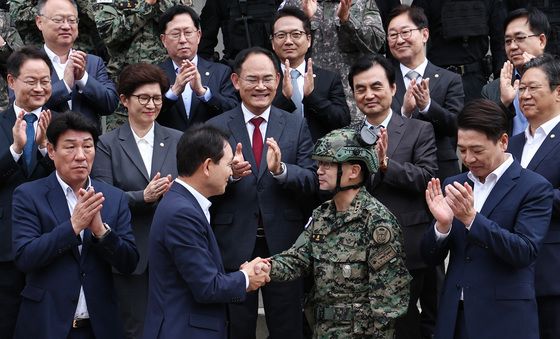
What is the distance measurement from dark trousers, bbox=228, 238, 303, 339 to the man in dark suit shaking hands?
1.08 m

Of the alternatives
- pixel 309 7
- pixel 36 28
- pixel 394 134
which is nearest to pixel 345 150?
pixel 394 134

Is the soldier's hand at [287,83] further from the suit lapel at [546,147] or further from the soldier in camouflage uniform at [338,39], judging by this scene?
the suit lapel at [546,147]

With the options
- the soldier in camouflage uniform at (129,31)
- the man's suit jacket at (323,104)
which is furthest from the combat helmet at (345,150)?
the soldier in camouflage uniform at (129,31)

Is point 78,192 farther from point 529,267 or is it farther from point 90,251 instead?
point 529,267

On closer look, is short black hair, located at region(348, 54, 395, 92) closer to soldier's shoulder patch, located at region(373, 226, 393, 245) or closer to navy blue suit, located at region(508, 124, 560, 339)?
navy blue suit, located at region(508, 124, 560, 339)

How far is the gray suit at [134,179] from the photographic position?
20.1 feet

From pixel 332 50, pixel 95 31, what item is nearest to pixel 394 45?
pixel 332 50

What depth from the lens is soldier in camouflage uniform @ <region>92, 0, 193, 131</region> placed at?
290 inches

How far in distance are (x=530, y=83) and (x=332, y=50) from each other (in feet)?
6.70

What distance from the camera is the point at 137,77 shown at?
6.33m

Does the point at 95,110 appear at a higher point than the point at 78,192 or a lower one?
higher

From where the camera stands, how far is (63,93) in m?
6.49

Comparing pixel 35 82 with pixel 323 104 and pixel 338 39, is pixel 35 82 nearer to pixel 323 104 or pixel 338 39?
pixel 323 104

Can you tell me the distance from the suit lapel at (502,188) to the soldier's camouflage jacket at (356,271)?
0.49 meters
